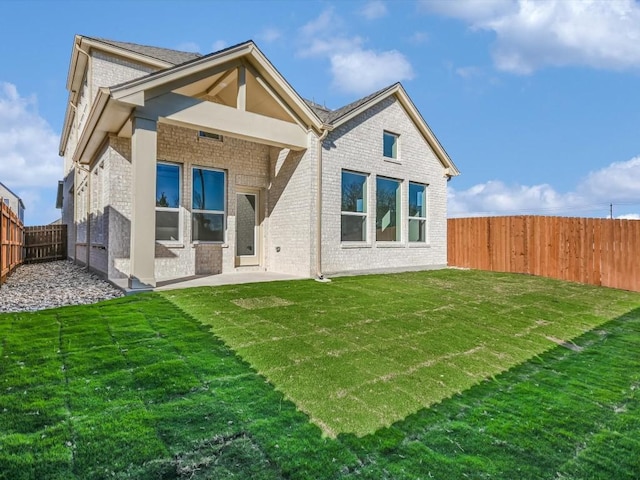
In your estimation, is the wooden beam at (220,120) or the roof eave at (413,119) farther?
the roof eave at (413,119)

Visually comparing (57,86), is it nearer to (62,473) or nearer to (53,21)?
(53,21)

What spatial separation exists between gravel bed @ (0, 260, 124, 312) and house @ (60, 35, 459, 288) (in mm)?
656

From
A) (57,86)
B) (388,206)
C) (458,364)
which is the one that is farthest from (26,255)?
(458,364)

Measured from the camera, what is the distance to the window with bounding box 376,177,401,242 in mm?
12073

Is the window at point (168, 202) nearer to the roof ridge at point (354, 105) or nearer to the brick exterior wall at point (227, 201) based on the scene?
the brick exterior wall at point (227, 201)

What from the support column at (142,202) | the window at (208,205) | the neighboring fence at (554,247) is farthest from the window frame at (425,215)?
the support column at (142,202)

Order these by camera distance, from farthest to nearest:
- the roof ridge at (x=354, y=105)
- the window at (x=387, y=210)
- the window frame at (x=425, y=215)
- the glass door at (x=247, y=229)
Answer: the window frame at (x=425, y=215), the window at (x=387, y=210), the glass door at (x=247, y=229), the roof ridge at (x=354, y=105)

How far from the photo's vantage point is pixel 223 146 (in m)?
10.3

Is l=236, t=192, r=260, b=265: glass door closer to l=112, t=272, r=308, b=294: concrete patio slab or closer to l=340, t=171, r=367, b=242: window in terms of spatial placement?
l=112, t=272, r=308, b=294: concrete patio slab

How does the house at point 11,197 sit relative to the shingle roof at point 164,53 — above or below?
below

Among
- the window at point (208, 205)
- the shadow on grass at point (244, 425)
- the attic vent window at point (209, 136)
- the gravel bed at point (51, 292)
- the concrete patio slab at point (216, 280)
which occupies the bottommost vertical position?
the shadow on grass at point (244, 425)

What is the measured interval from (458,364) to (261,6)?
10917mm

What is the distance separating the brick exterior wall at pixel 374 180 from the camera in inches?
417

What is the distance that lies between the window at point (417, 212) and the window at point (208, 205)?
7.25 m
